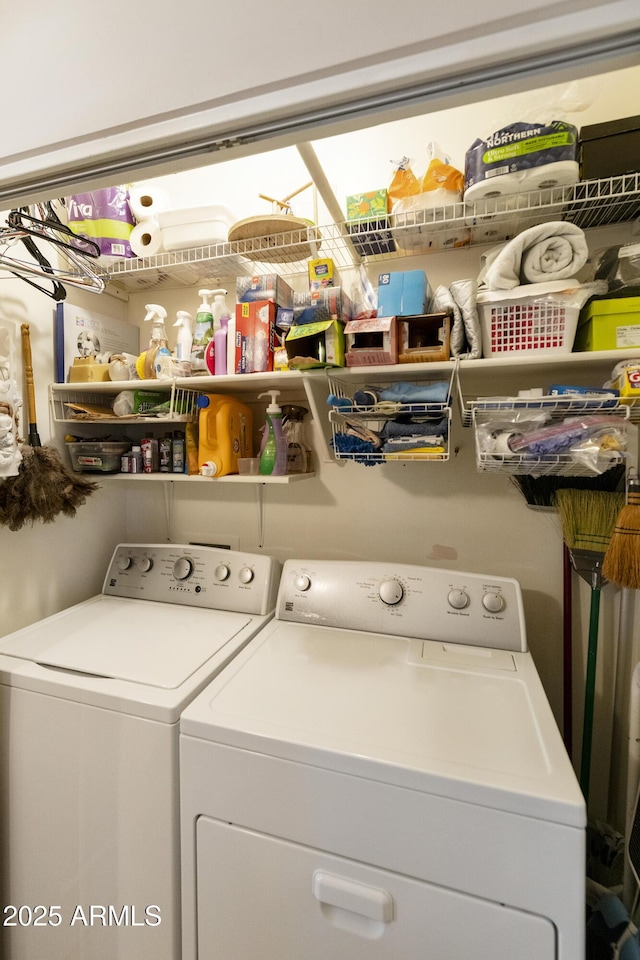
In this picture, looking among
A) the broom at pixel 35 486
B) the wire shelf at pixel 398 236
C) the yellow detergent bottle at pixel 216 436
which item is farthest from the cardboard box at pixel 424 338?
the broom at pixel 35 486

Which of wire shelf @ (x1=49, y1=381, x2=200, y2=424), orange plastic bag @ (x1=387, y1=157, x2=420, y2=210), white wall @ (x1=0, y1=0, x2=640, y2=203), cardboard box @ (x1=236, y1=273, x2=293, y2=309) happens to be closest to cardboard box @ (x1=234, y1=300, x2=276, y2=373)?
cardboard box @ (x1=236, y1=273, x2=293, y2=309)

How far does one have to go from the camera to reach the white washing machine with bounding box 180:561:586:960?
77 centimetres

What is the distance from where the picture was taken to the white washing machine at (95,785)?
1.02 metres

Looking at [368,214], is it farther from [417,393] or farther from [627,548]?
[627,548]

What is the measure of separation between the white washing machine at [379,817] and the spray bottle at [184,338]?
3.39ft

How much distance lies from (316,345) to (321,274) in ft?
0.78

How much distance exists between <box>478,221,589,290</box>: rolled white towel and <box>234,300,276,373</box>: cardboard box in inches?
25.1

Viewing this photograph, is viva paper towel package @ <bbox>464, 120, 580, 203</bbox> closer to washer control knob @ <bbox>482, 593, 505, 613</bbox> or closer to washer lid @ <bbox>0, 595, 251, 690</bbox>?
washer control knob @ <bbox>482, 593, 505, 613</bbox>

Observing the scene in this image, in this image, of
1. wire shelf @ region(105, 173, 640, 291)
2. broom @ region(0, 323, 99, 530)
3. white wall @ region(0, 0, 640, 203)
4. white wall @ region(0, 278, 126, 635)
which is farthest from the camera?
white wall @ region(0, 278, 126, 635)

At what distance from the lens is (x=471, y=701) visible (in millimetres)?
1027

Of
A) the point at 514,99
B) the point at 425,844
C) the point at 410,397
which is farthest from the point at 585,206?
the point at 425,844

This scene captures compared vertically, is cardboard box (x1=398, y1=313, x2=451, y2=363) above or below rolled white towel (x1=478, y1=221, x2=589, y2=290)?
below

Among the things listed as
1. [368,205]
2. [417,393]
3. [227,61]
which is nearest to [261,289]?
[368,205]

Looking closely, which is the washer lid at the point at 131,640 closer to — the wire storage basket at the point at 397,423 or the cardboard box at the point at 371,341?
the wire storage basket at the point at 397,423
